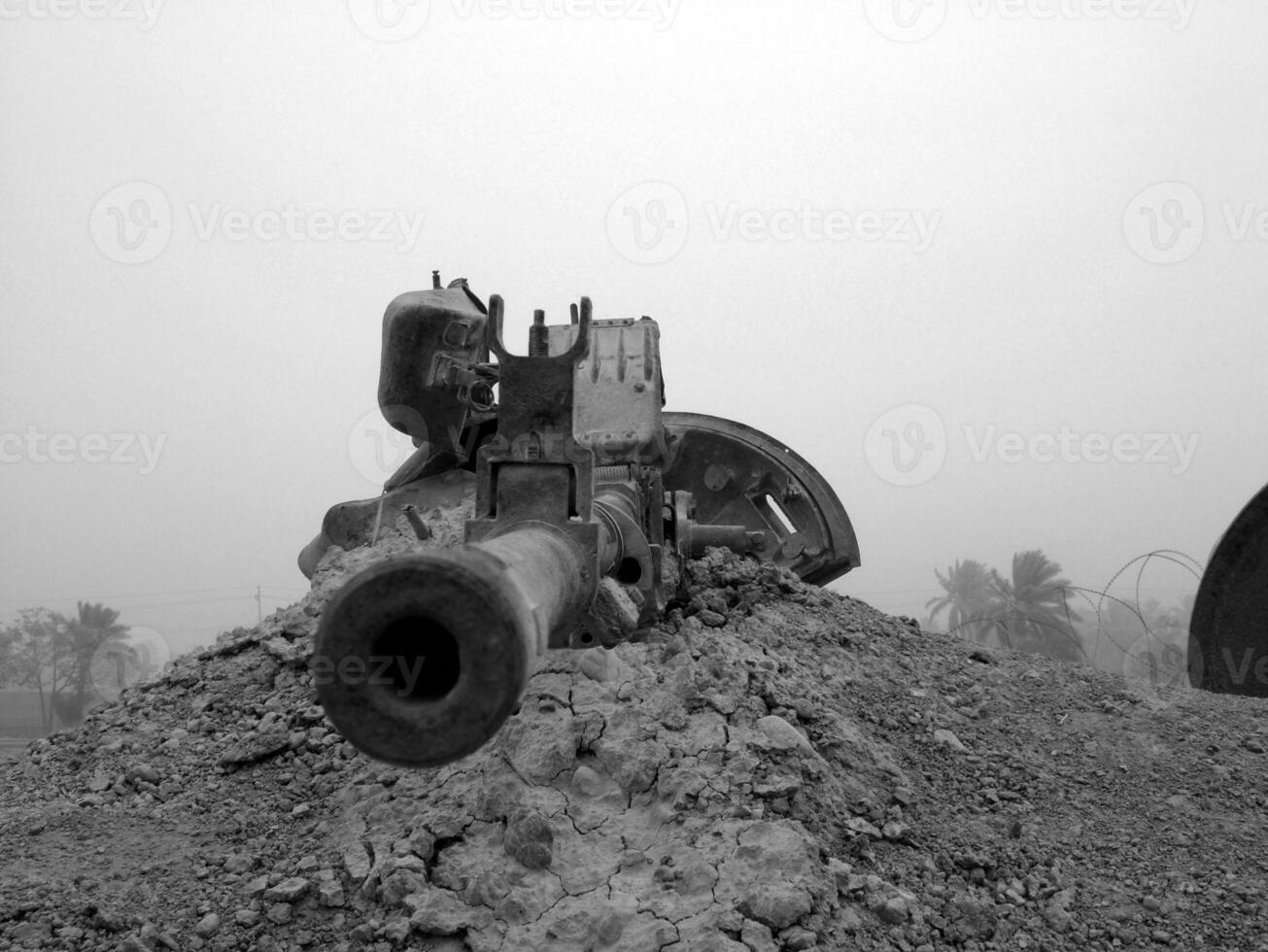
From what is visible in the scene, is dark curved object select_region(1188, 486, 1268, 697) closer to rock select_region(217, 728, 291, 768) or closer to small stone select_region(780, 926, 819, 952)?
small stone select_region(780, 926, 819, 952)

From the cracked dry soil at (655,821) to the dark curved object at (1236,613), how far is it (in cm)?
153

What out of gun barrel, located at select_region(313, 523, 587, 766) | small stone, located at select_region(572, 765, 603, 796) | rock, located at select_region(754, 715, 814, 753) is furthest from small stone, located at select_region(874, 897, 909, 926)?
gun barrel, located at select_region(313, 523, 587, 766)

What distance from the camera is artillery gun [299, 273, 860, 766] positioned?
5.26 feet

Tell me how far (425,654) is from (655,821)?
74.2 inches

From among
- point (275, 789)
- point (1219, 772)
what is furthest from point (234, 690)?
point (1219, 772)

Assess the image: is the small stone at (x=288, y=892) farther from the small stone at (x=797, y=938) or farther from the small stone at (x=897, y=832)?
the small stone at (x=897, y=832)

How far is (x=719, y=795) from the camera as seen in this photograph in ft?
11.1

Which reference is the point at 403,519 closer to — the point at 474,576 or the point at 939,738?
the point at 939,738

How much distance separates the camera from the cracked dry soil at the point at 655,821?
10.1 feet

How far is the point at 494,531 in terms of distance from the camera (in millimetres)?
2562

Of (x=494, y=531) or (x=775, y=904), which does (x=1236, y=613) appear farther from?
(x=494, y=531)

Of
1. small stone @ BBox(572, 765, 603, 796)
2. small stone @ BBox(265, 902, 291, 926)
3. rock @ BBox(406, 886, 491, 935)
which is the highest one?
small stone @ BBox(572, 765, 603, 796)

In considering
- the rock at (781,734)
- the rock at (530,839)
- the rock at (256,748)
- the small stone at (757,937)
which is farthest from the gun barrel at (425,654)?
the rock at (256,748)

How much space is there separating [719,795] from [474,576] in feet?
6.77
